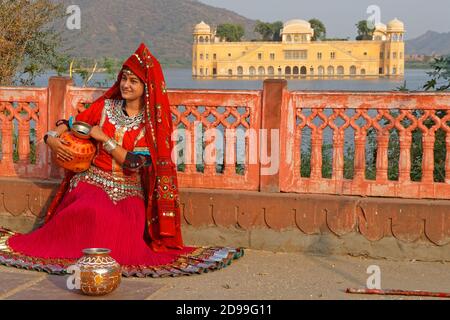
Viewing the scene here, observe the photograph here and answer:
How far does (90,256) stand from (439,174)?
3.67m

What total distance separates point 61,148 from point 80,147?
5.2 inches

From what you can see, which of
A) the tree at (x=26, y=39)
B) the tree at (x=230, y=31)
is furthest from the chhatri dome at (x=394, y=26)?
the tree at (x=26, y=39)

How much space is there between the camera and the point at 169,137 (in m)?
5.72

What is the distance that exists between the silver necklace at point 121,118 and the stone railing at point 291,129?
→ 1.76ft

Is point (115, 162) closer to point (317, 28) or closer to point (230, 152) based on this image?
point (230, 152)

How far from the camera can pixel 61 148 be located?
222 inches

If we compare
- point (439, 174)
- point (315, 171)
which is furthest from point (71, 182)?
point (439, 174)

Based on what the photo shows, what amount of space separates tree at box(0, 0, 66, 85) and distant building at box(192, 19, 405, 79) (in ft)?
379

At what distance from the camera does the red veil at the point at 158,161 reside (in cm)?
564

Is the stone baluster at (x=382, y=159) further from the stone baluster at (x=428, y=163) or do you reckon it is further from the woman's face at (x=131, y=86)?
the woman's face at (x=131, y=86)

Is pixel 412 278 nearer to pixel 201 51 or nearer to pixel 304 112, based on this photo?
pixel 304 112

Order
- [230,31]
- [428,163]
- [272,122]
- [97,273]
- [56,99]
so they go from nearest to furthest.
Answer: [97,273], [428,163], [272,122], [56,99], [230,31]

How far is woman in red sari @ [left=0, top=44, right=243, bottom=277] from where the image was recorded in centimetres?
551

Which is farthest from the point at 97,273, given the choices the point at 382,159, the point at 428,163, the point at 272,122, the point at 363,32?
the point at 363,32
